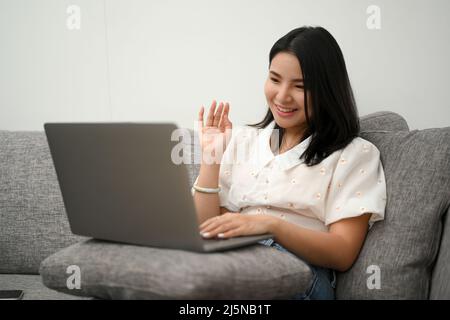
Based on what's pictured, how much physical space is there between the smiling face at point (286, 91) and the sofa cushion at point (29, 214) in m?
0.73

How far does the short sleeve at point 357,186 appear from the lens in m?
1.37

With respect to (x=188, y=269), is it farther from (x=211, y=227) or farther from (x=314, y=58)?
(x=314, y=58)

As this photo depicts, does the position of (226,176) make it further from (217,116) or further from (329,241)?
(329,241)

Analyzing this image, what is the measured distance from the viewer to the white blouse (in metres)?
1.39

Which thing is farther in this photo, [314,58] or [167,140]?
[314,58]

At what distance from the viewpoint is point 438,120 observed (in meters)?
1.86

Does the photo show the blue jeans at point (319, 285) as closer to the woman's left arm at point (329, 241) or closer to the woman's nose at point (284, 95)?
the woman's left arm at point (329, 241)

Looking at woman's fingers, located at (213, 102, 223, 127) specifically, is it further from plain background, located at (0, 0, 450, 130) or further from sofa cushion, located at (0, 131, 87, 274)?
sofa cushion, located at (0, 131, 87, 274)

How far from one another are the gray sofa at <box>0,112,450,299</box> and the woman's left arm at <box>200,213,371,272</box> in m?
0.04

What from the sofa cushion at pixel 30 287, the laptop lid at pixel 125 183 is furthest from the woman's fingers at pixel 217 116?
the sofa cushion at pixel 30 287

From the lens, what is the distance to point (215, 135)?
61.0 inches
